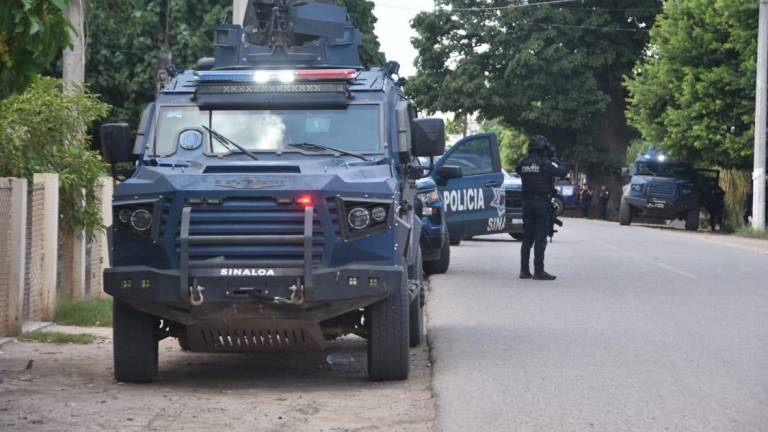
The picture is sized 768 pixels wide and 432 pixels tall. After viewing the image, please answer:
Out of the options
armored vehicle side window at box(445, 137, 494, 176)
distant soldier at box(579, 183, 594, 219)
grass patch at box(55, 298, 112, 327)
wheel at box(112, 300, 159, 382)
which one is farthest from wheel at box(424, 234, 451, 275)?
distant soldier at box(579, 183, 594, 219)

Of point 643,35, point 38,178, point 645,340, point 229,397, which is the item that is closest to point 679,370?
point 645,340

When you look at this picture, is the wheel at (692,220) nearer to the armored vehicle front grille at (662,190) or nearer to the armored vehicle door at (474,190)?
the armored vehicle front grille at (662,190)

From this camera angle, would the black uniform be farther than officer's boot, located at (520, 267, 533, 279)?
No

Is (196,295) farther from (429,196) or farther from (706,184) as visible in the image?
(706,184)

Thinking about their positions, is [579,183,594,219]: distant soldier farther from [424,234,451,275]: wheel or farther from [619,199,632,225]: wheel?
[424,234,451,275]: wheel

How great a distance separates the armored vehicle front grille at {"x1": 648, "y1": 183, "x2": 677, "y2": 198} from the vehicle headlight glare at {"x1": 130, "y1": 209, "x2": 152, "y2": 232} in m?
32.8

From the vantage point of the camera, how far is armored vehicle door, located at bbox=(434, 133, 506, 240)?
20.8 m

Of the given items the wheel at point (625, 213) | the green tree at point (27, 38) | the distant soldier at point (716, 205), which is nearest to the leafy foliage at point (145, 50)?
the wheel at point (625, 213)

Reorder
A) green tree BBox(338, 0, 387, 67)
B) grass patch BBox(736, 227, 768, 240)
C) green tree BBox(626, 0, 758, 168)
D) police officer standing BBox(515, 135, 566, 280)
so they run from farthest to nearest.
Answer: green tree BBox(626, 0, 758, 168) → green tree BBox(338, 0, 387, 67) → grass patch BBox(736, 227, 768, 240) → police officer standing BBox(515, 135, 566, 280)

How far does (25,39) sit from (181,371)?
170 inches

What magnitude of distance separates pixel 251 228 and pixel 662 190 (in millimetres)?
32927

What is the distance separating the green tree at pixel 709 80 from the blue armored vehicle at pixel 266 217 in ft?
96.5

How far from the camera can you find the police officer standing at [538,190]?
17.7 m

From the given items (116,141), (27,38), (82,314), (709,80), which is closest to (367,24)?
(709,80)
